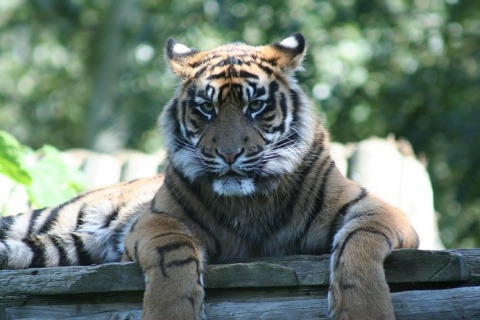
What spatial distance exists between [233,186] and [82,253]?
1.14 metres

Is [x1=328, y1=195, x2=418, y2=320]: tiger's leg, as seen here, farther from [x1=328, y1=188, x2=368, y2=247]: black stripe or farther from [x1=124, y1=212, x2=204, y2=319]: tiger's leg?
[x1=124, y1=212, x2=204, y2=319]: tiger's leg

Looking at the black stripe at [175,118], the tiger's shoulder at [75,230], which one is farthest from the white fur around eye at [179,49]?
the tiger's shoulder at [75,230]

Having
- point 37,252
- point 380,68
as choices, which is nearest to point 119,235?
point 37,252

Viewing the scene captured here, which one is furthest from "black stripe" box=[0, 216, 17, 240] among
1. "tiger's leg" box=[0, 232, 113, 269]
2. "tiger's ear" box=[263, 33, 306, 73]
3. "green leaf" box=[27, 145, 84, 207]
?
"tiger's ear" box=[263, 33, 306, 73]

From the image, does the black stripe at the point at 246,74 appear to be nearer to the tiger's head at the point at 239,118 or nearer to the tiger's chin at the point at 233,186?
the tiger's head at the point at 239,118

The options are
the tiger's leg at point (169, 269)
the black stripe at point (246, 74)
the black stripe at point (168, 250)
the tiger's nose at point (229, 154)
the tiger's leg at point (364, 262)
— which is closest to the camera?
the tiger's leg at point (364, 262)

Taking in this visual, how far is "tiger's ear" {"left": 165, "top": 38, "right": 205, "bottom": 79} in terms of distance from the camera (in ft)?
12.6

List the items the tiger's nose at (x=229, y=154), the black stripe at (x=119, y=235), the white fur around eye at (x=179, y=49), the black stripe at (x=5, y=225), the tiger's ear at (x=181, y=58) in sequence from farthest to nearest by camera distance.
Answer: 1. the black stripe at (x=5, y=225)
2. the black stripe at (x=119, y=235)
3. the white fur around eye at (x=179, y=49)
4. the tiger's ear at (x=181, y=58)
5. the tiger's nose at (x=229, y=154)

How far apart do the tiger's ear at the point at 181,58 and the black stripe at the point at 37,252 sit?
108 centimetres

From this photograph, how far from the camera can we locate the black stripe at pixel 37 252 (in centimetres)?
408

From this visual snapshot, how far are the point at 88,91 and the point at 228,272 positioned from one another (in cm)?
1439

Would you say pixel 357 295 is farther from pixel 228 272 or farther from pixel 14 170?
pixel 14 170

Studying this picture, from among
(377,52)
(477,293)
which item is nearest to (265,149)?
(477,293)

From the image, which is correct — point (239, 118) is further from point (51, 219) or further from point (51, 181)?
point (51, 181)
